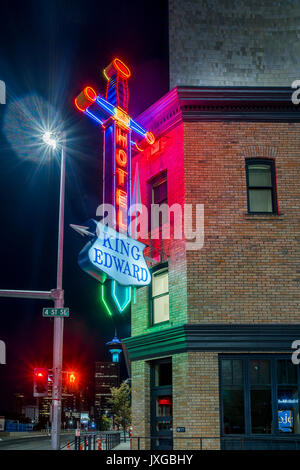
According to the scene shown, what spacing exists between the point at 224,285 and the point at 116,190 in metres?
4.30

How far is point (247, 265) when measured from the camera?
15.4 metres

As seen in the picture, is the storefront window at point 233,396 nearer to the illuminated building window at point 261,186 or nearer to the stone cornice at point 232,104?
the illuminated building window at point 261,186

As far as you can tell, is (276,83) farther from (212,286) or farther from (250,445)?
(250,445)

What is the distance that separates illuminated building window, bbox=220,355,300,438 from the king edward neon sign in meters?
3.64

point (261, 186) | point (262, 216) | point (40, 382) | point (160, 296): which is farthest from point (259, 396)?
point (40, 382)

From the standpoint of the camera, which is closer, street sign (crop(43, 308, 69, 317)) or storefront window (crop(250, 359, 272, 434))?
storefront window (crop(250, 359, 272, 434))

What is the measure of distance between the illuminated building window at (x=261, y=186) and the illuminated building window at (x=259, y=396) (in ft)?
14.9

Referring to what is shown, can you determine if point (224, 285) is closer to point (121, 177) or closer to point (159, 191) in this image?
point (159, 191)

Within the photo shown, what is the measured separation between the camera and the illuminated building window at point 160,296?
55.5 feet

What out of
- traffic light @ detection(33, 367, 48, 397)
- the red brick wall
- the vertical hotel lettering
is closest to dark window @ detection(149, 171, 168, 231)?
the vertical hotel lettering

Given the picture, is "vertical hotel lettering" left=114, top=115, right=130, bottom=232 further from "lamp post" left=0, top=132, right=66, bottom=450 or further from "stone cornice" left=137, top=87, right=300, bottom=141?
"lamp post" left=0, top=132, right=66, bottom=450

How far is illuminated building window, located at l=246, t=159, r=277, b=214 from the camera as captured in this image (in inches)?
641

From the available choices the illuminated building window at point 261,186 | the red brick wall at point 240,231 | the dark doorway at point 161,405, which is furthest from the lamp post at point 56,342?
the illuminated building window at point 261,186

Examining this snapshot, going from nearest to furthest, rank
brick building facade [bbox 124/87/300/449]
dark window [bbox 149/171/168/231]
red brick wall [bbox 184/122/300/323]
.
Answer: brick building facade [bbox 124/87/300/449]
red brick wall [bbox 184/122/300/323]
dark window [bbox 149/171/168/231]
